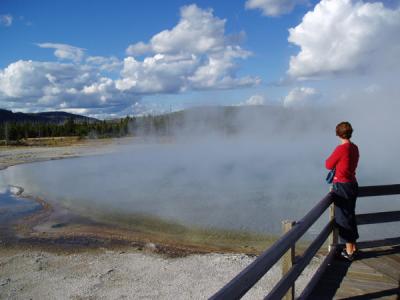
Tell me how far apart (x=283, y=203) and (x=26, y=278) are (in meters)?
7.37

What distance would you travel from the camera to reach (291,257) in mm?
2627

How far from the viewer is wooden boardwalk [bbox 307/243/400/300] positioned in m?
2.99

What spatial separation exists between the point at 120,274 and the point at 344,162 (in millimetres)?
4483

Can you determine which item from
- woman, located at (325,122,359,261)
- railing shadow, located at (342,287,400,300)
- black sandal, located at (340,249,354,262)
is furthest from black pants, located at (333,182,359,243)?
railing shadow, located at (342,287,400,300)

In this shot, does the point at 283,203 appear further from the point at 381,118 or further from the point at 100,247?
the point at 381,118

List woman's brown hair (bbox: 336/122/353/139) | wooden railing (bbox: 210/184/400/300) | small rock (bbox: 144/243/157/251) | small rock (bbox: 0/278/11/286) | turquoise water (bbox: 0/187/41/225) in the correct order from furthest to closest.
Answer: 1. turquoise water (bbox: 0/187/41/225)
2. small rock (bbox: 144/243/157/251)
3. small rock (bbox: 0/278/11/286)
4. woman's brown hair (bbox: 336/122/353/139)
5. wooden railing (bbox: 210/184/400/300)

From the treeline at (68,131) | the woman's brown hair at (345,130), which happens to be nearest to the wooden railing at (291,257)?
the woman's brown hair at (345,130)

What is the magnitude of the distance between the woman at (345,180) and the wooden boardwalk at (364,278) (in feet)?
0.54

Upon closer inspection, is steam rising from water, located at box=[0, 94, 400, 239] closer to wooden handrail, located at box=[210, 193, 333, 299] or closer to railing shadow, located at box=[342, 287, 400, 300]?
railing shadow, located at box=[342, 287, 400, 300]

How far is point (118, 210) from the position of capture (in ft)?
39.1

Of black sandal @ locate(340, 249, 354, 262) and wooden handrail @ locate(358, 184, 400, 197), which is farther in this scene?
wooden handrail @ locate(358, 184, 400, 197)

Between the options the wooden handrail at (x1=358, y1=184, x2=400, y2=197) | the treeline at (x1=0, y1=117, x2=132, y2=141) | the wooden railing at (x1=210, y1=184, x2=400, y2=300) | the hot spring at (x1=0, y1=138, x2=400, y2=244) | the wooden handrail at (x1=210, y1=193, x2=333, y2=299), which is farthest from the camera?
the treeline at (x1=0, y1=117, x2=132, y2=141)

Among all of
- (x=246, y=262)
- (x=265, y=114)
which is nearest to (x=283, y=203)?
(x=246, y=262)

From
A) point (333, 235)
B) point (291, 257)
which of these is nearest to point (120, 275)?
point (333, 235)
